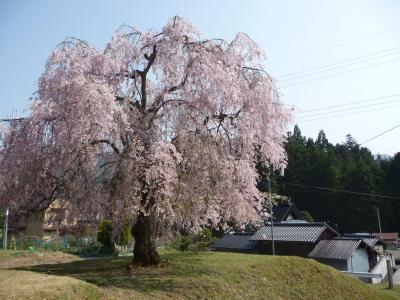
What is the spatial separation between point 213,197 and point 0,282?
24.0 feet

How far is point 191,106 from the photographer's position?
14.3 metres

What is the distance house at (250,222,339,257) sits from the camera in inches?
1375

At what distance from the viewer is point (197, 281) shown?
1270 cm

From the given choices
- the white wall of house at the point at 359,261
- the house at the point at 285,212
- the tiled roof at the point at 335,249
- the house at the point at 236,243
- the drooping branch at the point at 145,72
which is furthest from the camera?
the house at the point at 285,212

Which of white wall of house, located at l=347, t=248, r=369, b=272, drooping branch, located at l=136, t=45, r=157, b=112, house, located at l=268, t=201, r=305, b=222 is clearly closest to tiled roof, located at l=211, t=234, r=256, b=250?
white wall of house, located at l=347, t=248, r=369, b=272

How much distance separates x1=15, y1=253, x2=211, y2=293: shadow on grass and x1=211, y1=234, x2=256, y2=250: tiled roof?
23402 mm

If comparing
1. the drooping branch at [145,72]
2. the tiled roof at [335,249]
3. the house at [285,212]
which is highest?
the drooping branch at [145,72]

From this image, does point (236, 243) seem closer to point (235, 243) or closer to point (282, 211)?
point (235, 243)

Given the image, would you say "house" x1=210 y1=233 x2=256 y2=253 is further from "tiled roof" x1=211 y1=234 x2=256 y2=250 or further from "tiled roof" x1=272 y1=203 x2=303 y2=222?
"tiled roof" x1=272 y1=203 x2=303 y2=222

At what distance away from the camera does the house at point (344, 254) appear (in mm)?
32844

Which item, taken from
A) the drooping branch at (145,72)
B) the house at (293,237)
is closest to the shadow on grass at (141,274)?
the drooping branch at (145,72)

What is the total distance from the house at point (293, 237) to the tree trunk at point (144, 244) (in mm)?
21315

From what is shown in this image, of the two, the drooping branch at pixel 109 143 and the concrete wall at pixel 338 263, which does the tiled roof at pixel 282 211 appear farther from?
the drooping branch at pixel 109 143

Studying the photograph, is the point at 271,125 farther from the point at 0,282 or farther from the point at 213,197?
the point at 0,282
